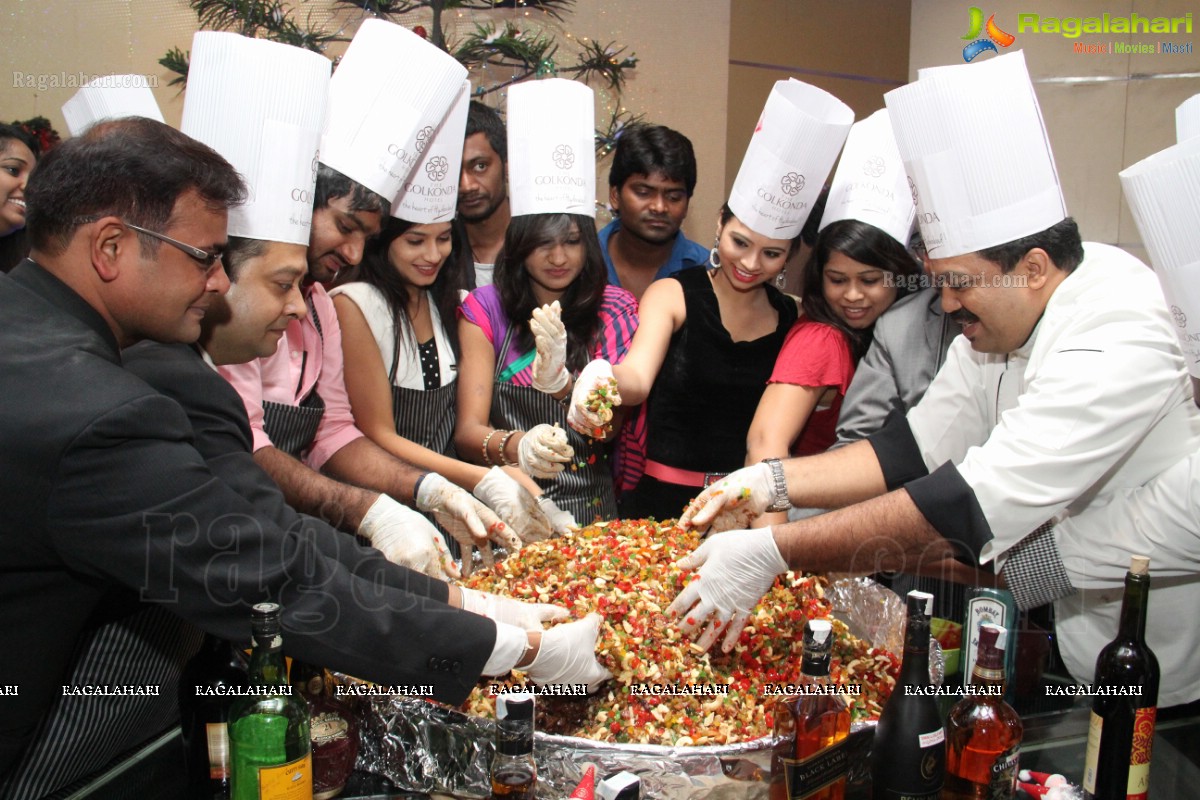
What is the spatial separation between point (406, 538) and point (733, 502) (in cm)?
70

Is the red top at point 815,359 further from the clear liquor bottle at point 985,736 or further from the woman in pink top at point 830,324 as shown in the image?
the clear liquor bottle at point 985,736

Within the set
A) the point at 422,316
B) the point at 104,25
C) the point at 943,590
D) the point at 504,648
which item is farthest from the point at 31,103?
the point at 943,590

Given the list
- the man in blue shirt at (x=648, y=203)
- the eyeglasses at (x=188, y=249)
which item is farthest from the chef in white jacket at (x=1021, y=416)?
the man in blue shirt at (x=648, y=203)

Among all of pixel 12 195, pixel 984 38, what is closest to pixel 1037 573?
pixel 12 195

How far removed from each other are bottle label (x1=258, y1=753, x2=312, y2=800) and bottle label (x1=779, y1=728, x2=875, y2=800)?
59cm

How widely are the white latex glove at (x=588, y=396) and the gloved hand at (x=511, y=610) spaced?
71 cm

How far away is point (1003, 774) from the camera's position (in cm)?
115

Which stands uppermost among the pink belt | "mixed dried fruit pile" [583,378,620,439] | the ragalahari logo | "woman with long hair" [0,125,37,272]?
the ragalahari logo

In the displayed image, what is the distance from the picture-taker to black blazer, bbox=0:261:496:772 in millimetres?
1120

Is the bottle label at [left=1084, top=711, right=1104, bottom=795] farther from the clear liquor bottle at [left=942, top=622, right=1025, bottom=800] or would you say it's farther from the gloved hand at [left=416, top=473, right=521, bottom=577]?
the gloved hand at [left=416, top=473, right=521, bottom=577]

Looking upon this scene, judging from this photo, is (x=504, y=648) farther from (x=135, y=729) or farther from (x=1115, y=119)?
(x=1115, y=119)

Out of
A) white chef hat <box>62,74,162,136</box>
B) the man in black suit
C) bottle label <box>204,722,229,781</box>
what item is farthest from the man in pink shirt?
bottle label <box>204,722,229,781</box>

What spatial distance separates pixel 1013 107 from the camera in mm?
1768

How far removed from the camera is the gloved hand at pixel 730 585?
154cm
